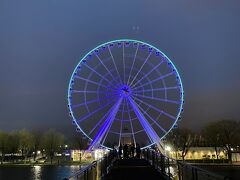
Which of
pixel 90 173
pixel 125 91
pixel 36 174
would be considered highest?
pixel 125 91

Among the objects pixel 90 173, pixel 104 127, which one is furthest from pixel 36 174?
pixel 90 173

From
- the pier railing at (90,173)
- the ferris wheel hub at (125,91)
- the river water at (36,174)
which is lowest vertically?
the river water at (36,174)

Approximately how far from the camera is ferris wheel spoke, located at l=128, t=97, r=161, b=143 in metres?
39.9

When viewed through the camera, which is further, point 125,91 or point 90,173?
point 125,91

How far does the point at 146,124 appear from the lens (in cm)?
4059

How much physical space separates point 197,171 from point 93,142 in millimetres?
32672

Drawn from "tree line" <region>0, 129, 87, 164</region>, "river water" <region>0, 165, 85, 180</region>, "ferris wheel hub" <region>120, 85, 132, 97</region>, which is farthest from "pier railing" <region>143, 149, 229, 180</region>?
"tree line" <region>0, 129, 87, 164</region>

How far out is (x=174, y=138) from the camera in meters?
113

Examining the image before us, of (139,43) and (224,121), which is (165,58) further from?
(224,121)

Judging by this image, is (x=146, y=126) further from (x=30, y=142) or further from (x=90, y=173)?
(x=30, y=142)

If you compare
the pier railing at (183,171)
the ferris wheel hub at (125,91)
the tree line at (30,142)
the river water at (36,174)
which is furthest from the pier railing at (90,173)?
the tree line at (30,142)

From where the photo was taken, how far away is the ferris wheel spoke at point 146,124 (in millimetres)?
39906

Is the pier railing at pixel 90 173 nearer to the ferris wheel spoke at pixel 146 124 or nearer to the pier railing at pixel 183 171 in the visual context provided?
the pier railing at pixel 183 171

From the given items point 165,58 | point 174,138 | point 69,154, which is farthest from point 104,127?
point 174,138
